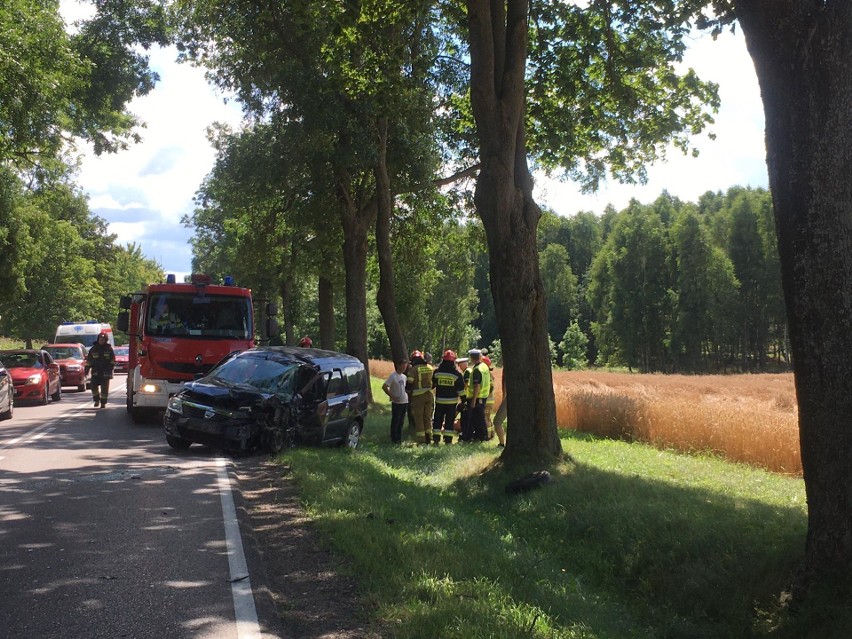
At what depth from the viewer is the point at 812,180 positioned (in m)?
5.43

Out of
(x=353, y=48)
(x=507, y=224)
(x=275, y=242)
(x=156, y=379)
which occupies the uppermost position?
(x=353, y=48)

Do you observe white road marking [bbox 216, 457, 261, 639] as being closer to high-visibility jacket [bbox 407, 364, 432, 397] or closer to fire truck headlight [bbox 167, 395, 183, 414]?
fire truck headlight [bbox 167, 395, 183, 414]

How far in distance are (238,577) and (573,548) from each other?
3.80 metres

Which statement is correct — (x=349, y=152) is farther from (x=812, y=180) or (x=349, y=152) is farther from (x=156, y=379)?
(x=812, y=180)

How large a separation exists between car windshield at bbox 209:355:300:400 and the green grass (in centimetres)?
175

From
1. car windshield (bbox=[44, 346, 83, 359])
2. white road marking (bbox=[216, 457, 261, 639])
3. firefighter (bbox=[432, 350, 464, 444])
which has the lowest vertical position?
white road marking (bbox=[216, 457, 261, 639])

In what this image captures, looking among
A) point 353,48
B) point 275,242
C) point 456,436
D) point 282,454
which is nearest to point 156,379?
point 282,454

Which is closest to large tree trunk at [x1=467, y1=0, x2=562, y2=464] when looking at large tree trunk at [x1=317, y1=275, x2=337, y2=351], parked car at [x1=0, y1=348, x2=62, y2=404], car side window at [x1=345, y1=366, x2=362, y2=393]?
car side window at [x1=345, y1=366, x2=362, y2=393]

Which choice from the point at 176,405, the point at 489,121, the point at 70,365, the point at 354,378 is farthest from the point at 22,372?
the point at 489,121

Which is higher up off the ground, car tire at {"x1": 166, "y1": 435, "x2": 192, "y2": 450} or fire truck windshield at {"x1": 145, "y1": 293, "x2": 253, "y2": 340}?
fire truck windshield at {"x1": 145, "y1": 293, "x2": 253, "y2": 340}

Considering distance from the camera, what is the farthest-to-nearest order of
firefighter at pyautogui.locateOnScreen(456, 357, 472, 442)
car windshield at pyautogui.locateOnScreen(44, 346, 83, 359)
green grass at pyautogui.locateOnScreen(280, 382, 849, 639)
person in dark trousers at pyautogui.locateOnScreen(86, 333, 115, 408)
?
1. car windshield at pyautogui.locateOnScreen(44, 346, 83, 359)
2. person in dark trousers at pyautogui.locateOnScreen(86, 333, 115, 408)
3. firefighter at pyautogui.locateOnScreen(456, 357, 472, 442)
4. green grass at pyautogui.locateOnScreen(280, 382, 849, 639)

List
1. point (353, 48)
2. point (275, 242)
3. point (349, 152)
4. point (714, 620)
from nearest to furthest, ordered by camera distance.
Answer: point (714, 620) < point (353, 48) < point (349, 152) < point (275, 242)

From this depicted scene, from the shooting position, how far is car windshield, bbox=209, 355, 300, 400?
43.0ft

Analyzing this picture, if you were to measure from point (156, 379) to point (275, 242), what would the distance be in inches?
478
